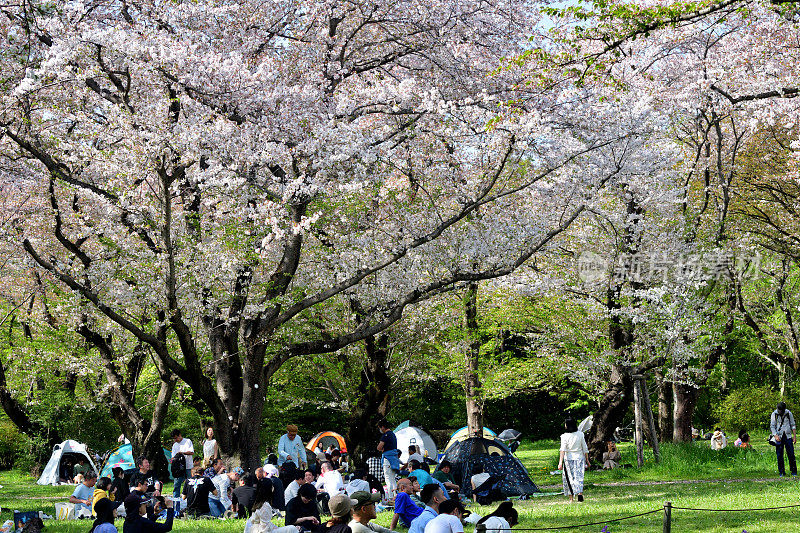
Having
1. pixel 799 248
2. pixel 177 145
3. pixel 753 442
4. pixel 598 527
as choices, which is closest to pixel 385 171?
pixel 177 145

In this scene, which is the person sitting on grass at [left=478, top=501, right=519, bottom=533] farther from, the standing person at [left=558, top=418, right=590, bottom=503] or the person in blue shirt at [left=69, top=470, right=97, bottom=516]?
the person in blue shirt at [left=69, top=470, right=97, bottom=516]

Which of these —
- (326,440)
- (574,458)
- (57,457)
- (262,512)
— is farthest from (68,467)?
(262,512)

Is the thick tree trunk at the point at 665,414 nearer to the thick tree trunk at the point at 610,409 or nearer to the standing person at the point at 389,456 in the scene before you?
the thick tree trunk at the point at 610,409

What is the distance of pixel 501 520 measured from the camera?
7.89 metres

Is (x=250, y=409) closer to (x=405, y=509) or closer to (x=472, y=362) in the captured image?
(x=405, y=509)

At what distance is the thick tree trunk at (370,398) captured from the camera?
72.5 feet

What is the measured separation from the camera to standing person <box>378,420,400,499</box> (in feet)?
49.2

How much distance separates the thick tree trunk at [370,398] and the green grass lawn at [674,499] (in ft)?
16.7

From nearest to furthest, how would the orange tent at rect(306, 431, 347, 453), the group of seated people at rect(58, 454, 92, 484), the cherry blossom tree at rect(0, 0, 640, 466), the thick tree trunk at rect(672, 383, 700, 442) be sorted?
the cherry blossom tree at rect(0, 0, 640, 466), the thick tree trunk at rect(672, 383, 700, 442), the group of seated people at rect(58, 454, 92, 484), the orange tent at rect(306, 431, 347, 453)

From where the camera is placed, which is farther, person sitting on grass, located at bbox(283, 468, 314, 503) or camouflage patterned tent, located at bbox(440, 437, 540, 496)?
camouflage patterned tent, located at bbox(440, 437, 540, 496)

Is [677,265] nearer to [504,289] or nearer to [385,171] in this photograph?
[504,289]

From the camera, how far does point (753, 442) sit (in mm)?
30656

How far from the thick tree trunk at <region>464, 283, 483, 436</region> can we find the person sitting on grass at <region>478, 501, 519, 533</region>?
1407 centimetres

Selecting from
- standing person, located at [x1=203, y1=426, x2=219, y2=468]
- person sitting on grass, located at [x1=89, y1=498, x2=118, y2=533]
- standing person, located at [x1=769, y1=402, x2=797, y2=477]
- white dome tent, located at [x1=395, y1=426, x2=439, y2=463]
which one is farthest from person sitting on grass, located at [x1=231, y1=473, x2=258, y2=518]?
white dome tent, located at [x1=395, y1=426, x2=439, y2=463]
